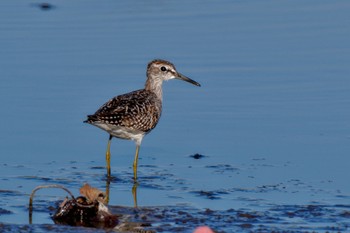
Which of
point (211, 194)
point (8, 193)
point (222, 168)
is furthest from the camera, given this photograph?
point (222, 168)

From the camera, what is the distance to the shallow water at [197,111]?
9.48 meters

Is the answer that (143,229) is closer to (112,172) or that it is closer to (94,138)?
(112,172)

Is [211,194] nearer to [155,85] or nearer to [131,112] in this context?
[131,112]

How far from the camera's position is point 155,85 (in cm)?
1241

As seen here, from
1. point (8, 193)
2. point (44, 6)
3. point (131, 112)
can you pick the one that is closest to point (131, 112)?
point (131, 112)

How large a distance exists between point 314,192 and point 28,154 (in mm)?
2902

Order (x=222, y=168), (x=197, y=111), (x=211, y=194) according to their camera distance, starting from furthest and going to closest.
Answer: (x=197, y=111)
(x=222, y=168)
(x=211, y=194)

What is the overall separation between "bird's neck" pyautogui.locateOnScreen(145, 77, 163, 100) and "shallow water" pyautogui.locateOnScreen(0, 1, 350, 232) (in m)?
0.27

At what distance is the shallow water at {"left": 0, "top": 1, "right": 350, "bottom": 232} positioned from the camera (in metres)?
9.48

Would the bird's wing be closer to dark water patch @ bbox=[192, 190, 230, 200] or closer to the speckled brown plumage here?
the speckled brown plumage

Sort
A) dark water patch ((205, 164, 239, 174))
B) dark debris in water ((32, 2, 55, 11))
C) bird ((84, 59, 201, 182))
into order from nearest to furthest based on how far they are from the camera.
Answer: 1. dark water patch ((205, 164, 239, 174))
2. bird ((84, 59, 201, 182))
3. dark debris in water ((32, 2, 55, 11))

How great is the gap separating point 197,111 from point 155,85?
0.58 m

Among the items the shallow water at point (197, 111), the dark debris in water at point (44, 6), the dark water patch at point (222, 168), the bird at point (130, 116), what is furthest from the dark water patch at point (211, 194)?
the dark debris in water at point (44, 6)

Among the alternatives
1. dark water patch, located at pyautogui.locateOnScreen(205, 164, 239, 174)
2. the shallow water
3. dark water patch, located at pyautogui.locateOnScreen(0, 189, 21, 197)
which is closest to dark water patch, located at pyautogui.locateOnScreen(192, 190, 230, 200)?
the shallow water
